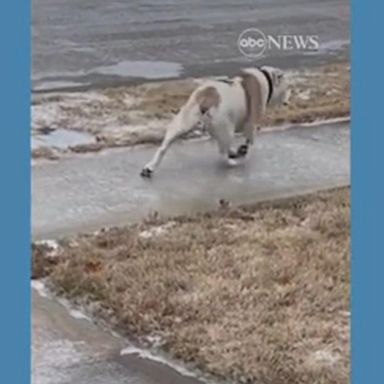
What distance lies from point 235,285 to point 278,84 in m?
0.91

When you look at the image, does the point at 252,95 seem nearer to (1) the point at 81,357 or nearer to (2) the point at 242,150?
(2) the point at 242,150

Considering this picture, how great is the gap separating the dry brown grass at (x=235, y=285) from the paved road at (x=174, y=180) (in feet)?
0.25

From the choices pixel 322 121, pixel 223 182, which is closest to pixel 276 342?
pixel 223 182

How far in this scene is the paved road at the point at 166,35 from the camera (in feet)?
17.4

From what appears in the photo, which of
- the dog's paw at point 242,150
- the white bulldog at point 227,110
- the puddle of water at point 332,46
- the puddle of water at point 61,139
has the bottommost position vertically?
the dog's paw at point 242,150

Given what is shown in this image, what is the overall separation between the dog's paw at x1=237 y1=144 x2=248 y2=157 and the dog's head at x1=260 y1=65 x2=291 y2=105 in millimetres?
238

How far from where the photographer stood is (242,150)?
5441 millimetres

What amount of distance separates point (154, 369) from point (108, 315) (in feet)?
1.00

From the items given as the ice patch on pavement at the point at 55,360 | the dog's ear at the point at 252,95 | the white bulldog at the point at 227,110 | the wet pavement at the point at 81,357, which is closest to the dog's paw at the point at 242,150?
the white bulldog at the point at 227,110

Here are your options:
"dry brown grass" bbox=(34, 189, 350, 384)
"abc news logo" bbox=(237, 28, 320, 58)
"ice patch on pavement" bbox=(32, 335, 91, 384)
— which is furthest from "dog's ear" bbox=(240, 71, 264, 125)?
"ice patch on pavement" bbox=(32, 335, 91, 384)

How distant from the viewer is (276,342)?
4.88 metres

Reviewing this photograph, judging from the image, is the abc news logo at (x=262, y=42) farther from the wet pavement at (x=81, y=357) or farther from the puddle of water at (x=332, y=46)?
the wet pavement at (x=81, y=357)

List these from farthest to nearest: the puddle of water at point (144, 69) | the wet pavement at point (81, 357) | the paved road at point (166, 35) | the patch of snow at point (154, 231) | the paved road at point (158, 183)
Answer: the puddle of water at point (144, 69)
the paved road at point (166, 35)
the patch of snow at point (154, 231)
the paved road at point (158, 183)
the wet pavement at point (81, 357)

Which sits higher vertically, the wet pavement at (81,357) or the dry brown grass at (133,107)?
the dry brown grass at (133,107)
